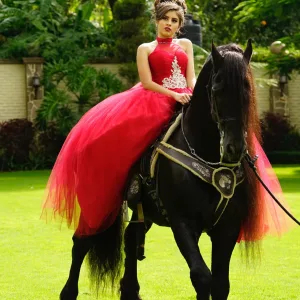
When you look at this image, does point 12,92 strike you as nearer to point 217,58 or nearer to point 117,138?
point 117,138

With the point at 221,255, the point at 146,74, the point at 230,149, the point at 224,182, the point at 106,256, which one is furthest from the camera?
the point at 106,256

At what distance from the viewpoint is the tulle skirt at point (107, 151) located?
21.2ft

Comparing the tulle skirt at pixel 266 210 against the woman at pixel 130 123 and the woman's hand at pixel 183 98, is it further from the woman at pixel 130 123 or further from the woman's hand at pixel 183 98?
the woman at pixel 130 123

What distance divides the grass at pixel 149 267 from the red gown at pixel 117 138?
3.16 feet

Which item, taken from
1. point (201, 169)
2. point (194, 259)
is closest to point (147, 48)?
point (201, 169)

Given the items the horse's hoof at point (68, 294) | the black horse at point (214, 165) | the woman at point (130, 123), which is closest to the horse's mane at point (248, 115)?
the black horse at point (214, 165)

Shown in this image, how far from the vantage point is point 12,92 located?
85.8 feet

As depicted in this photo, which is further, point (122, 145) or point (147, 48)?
point (147, 48)

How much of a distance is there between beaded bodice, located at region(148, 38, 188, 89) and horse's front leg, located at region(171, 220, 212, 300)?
1267mm

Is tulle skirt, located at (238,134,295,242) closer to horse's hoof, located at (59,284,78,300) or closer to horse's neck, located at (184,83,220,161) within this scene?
horse's neck, located at (184,83,220,161)

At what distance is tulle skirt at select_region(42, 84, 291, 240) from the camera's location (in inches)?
253

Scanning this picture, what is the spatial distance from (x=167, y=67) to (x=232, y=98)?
4.42 ft

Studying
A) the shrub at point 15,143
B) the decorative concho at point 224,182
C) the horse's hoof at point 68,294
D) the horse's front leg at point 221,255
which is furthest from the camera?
the shrub at point 15,143

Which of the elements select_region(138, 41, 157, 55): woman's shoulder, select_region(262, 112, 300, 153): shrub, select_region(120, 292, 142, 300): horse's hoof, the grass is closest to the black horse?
select_region(138, 41, 157, 55): woman's shoulder
